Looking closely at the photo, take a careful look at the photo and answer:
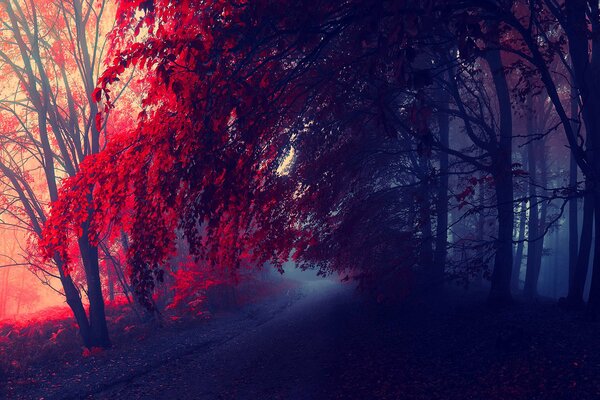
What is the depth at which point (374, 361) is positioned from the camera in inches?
368

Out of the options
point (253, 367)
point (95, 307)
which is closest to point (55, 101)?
point (95, 307)

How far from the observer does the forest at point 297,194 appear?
548cm

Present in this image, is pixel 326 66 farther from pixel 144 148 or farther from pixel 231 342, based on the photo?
pixel 231 342

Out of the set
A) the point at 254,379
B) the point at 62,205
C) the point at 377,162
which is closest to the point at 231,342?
the point at 254,379

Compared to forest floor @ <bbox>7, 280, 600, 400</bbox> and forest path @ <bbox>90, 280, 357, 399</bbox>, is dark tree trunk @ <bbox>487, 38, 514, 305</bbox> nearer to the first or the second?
forest floor @ <bbox>7, 280, 600, 400</bbox>

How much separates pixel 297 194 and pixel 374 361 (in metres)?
4.26

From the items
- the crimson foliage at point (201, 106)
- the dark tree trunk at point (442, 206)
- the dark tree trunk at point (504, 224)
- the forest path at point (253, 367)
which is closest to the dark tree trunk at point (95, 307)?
the forest path at point (253, 367)

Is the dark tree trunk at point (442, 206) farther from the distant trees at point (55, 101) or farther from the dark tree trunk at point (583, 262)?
the distant trees at point (55, 101)

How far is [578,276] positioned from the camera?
33.2ft

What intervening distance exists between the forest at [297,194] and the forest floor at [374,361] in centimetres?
6

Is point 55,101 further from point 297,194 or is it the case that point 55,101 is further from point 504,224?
point 504,224

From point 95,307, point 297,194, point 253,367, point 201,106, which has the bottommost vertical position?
point 253,367

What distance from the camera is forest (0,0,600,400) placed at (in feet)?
18.0

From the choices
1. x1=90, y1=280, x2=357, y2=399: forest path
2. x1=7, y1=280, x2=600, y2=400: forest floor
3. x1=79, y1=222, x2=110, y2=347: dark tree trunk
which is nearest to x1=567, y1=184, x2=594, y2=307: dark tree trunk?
x1=7, y1=280, x2=600, y2=400: forest floor
